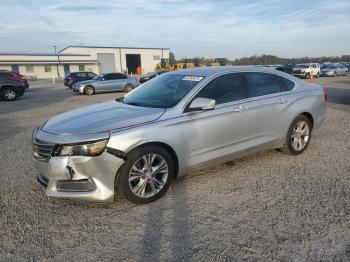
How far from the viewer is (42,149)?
157 inches

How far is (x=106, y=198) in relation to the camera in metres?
3.82

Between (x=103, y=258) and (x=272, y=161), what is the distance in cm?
353

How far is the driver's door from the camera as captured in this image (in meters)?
4.45

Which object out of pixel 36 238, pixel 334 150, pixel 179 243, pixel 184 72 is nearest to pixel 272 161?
pixel 334 150

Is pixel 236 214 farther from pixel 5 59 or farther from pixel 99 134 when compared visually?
pixel 5 59

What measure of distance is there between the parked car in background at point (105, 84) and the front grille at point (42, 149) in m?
18.7

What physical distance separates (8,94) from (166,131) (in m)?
17.4

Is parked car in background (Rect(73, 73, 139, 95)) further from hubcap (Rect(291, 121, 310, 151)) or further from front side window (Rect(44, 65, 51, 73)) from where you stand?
front side window (Rect(44, 65, 51, 73))

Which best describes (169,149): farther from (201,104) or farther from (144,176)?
(201,104)

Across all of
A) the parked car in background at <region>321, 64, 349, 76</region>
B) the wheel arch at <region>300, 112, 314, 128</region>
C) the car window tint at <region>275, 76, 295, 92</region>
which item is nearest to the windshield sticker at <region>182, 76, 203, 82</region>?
the car window tint at <region>275, 76, 295, 92</region>

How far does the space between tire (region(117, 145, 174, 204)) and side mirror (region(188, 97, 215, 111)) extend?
705mm

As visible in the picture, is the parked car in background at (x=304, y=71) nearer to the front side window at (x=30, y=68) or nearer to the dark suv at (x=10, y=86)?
the dark suv at (x=10, y=86)

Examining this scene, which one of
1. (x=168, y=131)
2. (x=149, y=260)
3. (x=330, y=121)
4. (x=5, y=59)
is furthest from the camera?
(x=5, y=59)

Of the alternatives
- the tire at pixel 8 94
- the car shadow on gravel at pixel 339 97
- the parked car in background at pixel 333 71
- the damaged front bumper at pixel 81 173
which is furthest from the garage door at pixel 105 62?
the damaged front bumper at pixel 81 173
